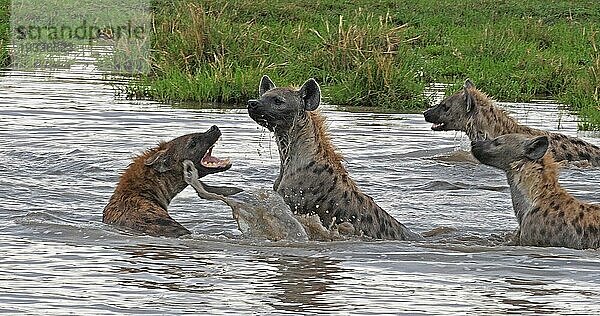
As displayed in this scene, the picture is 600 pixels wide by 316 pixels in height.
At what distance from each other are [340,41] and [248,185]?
248 inches

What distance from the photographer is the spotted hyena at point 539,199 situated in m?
6.88

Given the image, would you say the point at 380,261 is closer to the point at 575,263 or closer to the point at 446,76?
the point at 575,263

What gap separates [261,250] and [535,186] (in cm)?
164

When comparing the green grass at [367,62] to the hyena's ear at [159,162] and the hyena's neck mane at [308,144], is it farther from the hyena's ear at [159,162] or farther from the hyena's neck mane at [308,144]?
the hyena's ear at [159,162]

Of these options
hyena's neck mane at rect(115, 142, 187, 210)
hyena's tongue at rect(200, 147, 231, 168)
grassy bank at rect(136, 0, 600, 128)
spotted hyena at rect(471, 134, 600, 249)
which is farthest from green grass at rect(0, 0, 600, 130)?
hyena's neck mane at rect(115, 142, 187, 210)

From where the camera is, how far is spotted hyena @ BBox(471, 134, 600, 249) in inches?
271

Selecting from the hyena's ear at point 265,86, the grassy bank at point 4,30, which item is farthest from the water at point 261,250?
the grassy bank at point 4,30

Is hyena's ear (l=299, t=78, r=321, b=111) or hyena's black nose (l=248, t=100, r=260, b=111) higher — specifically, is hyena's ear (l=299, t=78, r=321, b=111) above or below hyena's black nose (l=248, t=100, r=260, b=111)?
above

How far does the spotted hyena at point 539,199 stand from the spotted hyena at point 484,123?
99.9 inches

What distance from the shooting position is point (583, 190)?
30.5 ft

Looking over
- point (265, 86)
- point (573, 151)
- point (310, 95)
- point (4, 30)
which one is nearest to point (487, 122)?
point (573, 151)

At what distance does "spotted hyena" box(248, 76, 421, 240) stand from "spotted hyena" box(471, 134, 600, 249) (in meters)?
0.64

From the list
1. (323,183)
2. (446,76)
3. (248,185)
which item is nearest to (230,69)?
(446,76)

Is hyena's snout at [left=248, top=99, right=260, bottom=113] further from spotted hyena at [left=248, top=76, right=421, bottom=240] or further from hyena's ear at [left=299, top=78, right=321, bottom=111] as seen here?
hyena's ear at [left=299, top=78, right=321, bottom=111]
